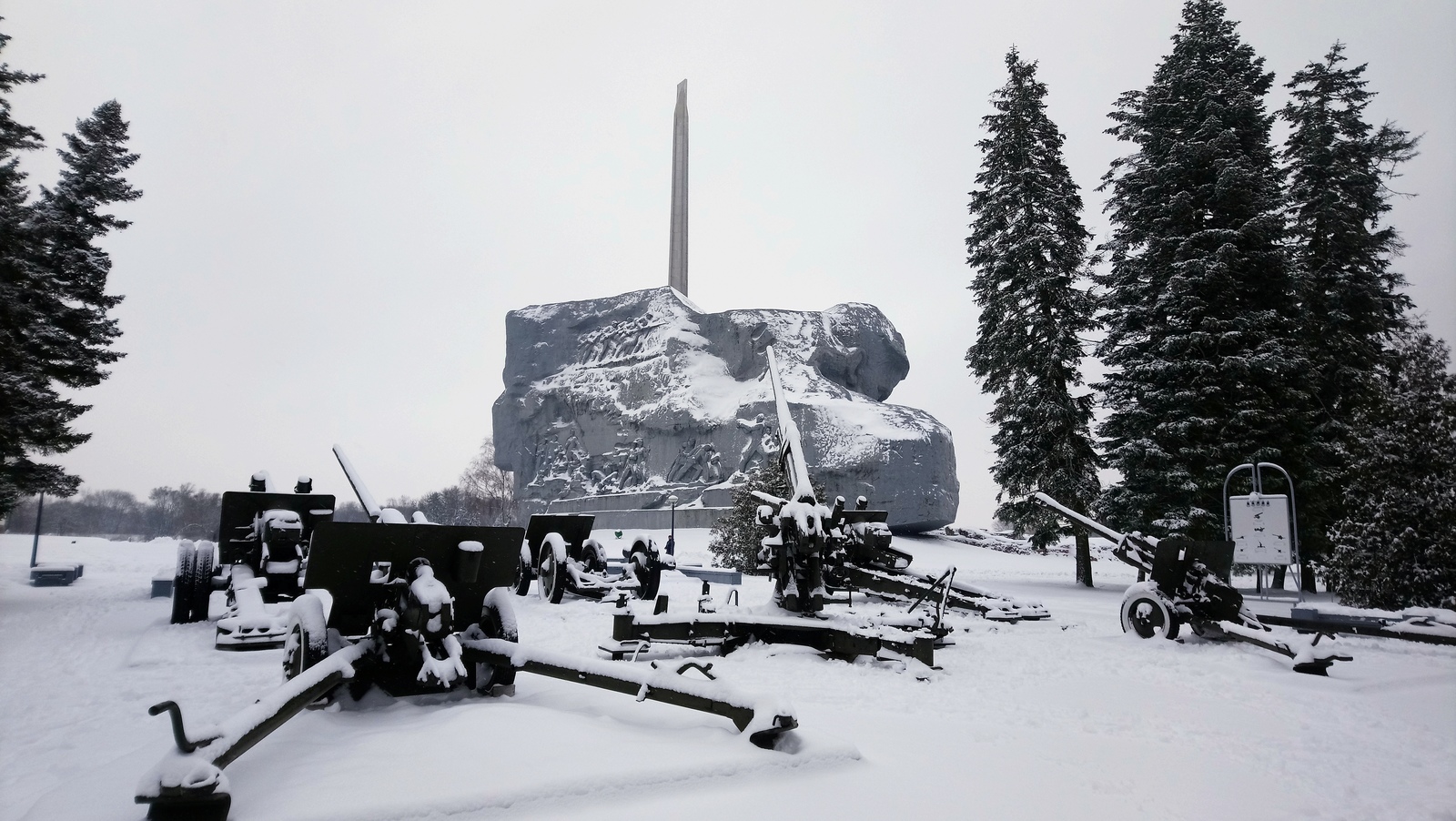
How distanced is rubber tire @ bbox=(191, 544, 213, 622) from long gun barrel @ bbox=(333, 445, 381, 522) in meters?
1.66

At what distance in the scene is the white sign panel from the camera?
9883 millimetres

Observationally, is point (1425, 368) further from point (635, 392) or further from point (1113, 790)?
point (635, 392)

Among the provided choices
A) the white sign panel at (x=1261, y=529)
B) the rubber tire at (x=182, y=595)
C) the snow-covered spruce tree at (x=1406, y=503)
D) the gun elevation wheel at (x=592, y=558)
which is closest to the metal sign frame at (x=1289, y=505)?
the white sign panel at (x=1261, y=529)

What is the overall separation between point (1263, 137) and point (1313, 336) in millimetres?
4484

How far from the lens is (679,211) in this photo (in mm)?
51750

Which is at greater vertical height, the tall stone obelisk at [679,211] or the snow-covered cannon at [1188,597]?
the tall stone obelisk at [679,211]

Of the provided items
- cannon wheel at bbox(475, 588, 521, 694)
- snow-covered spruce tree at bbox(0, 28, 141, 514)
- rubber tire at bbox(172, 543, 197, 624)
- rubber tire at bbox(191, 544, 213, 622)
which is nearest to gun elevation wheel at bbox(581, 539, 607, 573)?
rubber tire at bbox(191, 544, 213, 622)

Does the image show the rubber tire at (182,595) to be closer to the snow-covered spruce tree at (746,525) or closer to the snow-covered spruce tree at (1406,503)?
the snow-covered spruce tree at (746,525)

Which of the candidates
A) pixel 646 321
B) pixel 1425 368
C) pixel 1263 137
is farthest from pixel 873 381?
pixel 1425 368

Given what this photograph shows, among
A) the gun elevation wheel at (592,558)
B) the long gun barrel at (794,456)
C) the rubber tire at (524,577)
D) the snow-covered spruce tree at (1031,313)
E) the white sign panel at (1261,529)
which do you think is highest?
the snow-covered spruce tree at (1031,313)

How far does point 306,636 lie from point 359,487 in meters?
4.00

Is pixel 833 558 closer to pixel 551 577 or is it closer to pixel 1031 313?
pixel 551 577

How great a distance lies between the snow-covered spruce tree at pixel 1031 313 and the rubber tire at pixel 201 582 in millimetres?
14328

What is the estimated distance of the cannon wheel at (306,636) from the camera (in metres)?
3.62
